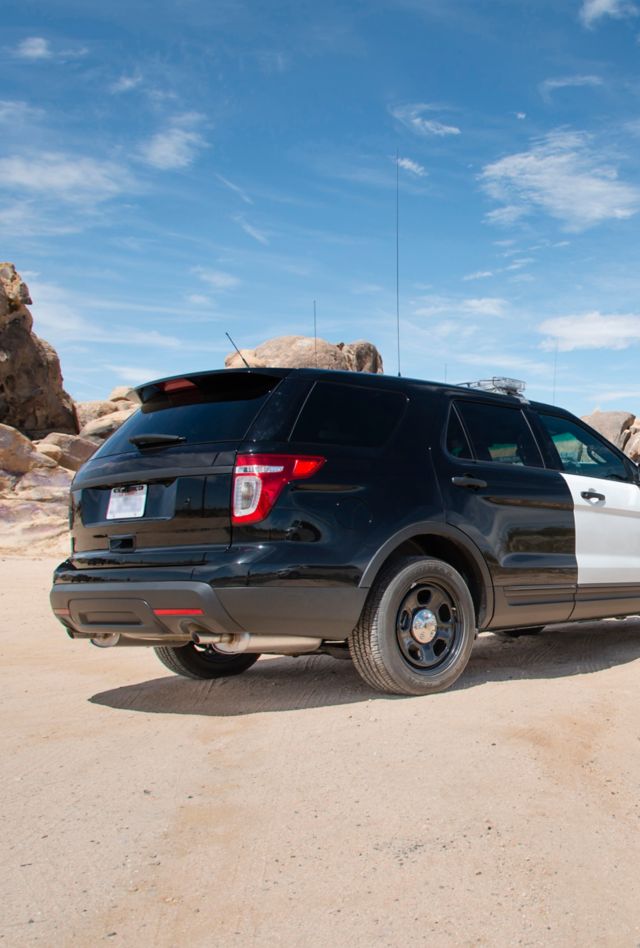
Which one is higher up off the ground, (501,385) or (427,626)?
(501,385)

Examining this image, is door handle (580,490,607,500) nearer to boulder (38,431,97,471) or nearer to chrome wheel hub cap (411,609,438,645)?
chrome wheel hub cap (411,609,438,645)

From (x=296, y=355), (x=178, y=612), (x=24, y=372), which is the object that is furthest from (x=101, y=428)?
(x=178, y=612)

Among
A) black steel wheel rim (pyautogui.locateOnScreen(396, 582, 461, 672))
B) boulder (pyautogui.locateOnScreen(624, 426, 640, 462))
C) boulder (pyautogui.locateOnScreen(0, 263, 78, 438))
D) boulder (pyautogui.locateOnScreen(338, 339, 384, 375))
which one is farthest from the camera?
boulder (pyautogui.locateOnScreen(624, 426, 640, 462))

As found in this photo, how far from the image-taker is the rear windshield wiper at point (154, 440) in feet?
15.6

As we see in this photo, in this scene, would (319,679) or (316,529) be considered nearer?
(316,529)

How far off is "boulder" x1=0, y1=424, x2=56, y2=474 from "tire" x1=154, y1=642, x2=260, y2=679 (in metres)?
13.4

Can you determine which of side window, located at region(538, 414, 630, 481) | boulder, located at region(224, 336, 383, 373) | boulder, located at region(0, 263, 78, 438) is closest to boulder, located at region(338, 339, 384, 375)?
boulder, located at region(224, 336, 383, 373)

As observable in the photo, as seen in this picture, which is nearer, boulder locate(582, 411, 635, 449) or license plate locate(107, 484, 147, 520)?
license plate locate(107, 484, 147, 520)

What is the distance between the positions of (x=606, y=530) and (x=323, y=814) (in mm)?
3708

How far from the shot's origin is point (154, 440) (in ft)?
15.8

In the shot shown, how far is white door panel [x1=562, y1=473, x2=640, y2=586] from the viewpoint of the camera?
6043 mm

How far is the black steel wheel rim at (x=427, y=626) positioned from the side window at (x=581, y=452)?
1.51 m

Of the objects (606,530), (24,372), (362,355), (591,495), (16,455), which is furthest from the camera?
(362,355)

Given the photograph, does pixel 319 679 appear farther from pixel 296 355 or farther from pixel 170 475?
pixel 296 355
